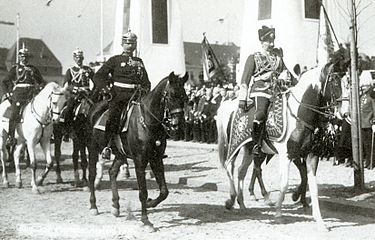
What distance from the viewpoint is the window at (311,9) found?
20469 millimetres

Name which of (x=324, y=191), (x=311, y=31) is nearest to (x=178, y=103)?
(x=324, y=191)

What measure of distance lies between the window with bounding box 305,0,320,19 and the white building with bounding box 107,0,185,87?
5070 millimetres

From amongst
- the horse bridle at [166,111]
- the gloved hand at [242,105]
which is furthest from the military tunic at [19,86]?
the gloved hand at [242,105]

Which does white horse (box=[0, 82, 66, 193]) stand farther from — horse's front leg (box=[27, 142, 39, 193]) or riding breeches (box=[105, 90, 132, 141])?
riding breeches (box=[105, 90, 132, 141])

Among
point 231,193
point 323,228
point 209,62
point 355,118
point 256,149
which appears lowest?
point 323,228

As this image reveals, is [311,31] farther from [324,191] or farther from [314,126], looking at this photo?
[314,126]

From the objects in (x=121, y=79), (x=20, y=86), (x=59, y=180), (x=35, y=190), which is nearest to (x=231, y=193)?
(x=121, y=79)

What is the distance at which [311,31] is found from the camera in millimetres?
20266

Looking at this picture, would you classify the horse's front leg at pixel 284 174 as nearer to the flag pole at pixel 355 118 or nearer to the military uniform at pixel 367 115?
the flag pole at pixel 355 118

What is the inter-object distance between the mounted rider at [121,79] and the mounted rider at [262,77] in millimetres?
1653

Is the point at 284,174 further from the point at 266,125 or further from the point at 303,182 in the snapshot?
the point at 303,182

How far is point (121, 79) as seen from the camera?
32.9 ft

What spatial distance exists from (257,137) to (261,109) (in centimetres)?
53

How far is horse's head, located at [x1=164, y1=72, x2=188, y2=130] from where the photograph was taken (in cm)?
884
